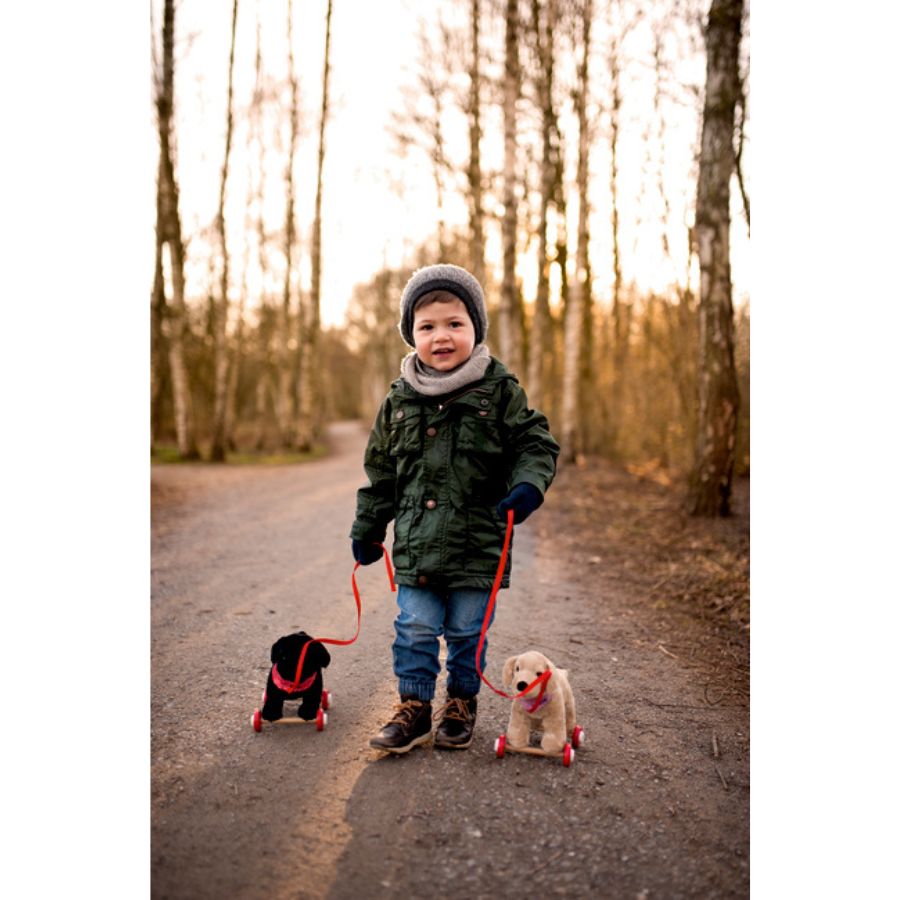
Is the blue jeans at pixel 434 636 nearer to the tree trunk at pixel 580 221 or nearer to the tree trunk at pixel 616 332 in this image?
the tree trunk at pixel 580 221

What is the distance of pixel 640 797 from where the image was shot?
7.49 feet

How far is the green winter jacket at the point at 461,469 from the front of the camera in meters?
2.68

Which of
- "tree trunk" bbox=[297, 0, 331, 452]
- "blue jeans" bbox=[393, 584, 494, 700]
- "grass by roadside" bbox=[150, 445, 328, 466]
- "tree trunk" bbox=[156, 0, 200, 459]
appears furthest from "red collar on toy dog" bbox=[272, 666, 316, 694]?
"tree trunk" bbox=[297, 0, 331, 452]

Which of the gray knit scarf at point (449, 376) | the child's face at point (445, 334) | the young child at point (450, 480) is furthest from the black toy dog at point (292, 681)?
the child's face at point (445, 334)

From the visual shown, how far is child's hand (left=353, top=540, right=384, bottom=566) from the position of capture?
2.90 meters

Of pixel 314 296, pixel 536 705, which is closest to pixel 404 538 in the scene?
pixel 536 705

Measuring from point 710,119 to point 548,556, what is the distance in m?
4.49

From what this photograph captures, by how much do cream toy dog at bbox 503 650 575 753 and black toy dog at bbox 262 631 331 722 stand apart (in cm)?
74

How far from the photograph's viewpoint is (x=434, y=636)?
2.73 m

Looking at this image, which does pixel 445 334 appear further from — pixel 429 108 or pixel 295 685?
pixel 429 108

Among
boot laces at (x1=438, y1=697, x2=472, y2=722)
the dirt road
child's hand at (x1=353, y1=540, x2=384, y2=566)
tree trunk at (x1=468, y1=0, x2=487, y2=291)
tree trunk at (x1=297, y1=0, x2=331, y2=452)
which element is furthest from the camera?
tree trunk at (x1=297, y1=0, x2=331, y2=452)

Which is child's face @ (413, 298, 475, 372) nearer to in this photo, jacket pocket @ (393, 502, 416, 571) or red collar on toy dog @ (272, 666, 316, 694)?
jacket pocket @ (393, 502, 416, 571)
